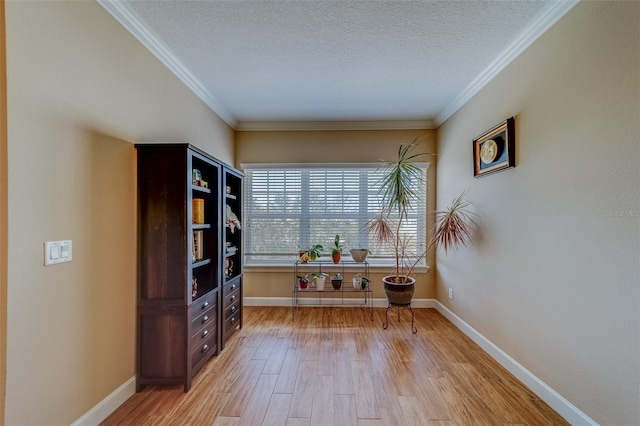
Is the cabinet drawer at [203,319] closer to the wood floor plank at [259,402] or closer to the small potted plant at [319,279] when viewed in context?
the wood floor plank at [259,402]

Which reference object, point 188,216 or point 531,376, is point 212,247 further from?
point 531,376

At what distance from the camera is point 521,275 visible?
2109mm

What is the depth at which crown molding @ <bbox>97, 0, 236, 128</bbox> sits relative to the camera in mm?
1739

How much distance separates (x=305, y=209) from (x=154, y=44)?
8.04 feet

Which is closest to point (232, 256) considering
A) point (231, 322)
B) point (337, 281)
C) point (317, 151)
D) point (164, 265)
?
point (231, 322)

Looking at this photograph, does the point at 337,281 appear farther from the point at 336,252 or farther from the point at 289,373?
the point at 289,373

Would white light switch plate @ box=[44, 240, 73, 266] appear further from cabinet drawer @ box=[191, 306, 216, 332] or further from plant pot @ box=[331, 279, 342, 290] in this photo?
plant pot @ box=[331, 279, 342, 290]

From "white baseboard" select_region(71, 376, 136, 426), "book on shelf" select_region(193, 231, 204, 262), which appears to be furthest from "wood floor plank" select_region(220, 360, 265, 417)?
"book on shelf" select_region(193, 231, 204, 262)

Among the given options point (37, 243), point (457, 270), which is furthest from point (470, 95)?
point (37, 243)

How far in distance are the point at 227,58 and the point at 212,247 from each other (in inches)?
64.9

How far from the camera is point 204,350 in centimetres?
226

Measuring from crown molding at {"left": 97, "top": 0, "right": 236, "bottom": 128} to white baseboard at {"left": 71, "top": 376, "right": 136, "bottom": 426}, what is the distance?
240 cm

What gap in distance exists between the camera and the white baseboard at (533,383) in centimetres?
162

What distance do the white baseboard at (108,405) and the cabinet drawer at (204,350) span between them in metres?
0.39
